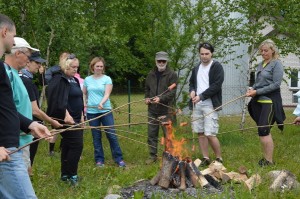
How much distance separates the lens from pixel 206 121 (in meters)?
7.70

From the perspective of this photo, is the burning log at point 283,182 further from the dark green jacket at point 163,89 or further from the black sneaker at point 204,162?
the dark green jacket at point 163,89

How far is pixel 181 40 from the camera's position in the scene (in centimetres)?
1212

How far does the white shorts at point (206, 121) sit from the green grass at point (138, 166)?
0.37 m

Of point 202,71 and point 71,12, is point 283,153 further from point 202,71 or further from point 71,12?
point 71,12

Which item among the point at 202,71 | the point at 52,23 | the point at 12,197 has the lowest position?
the point at 12,197

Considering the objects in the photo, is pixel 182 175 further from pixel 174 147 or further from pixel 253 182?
pixel 253 182

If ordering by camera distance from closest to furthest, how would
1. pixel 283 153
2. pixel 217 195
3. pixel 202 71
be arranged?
1. pixel 217 195
2. pixel 202 71
3. pixel 283 153

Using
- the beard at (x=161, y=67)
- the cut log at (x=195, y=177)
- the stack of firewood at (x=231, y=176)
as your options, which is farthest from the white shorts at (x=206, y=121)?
the cut log at (x=195, y=177)

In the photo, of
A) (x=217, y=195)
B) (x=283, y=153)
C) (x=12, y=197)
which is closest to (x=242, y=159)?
(x=283, y=153)

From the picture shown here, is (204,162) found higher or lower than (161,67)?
lower

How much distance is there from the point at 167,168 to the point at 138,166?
6.40 ft

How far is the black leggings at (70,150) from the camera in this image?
6500 mm

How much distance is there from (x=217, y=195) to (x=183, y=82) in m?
7.78

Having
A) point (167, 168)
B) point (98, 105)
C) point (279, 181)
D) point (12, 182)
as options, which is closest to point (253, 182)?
point (279, 181)
